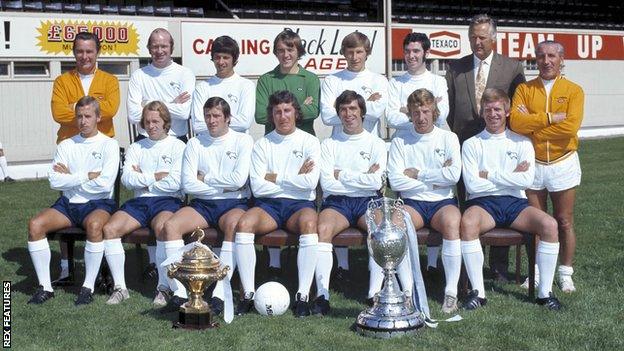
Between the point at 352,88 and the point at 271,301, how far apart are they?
6.56 ft

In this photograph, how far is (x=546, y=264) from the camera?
19.3 feet

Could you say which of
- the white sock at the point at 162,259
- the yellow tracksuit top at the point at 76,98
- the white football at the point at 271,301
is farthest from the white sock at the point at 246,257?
the yellow tracksuit top at the point at 76,98

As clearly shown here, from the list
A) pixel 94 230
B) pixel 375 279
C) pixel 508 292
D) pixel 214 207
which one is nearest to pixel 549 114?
pixel 508 292

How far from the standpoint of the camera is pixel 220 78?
7051 mm

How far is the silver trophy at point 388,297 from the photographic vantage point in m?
5.18

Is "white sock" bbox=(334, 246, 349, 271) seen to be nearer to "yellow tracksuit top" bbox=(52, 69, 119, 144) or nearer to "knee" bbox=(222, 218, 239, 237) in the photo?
"knee" bbox=(222, 218, 239, 237)

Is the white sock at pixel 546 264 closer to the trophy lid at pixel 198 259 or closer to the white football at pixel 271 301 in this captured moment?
the white football at pixel 271 301

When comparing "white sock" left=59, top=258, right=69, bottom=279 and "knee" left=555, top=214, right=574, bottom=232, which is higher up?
"knee" left=555, top=214, right=574, bottom=232

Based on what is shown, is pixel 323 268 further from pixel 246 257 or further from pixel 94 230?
pixel 94 230

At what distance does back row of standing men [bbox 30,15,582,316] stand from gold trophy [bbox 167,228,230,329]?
5.36 ft

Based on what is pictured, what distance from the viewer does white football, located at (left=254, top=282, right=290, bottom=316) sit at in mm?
5789

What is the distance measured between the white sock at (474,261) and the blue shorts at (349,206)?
777 mm

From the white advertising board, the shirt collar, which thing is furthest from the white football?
the white advertising board

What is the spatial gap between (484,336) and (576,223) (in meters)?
4.81
